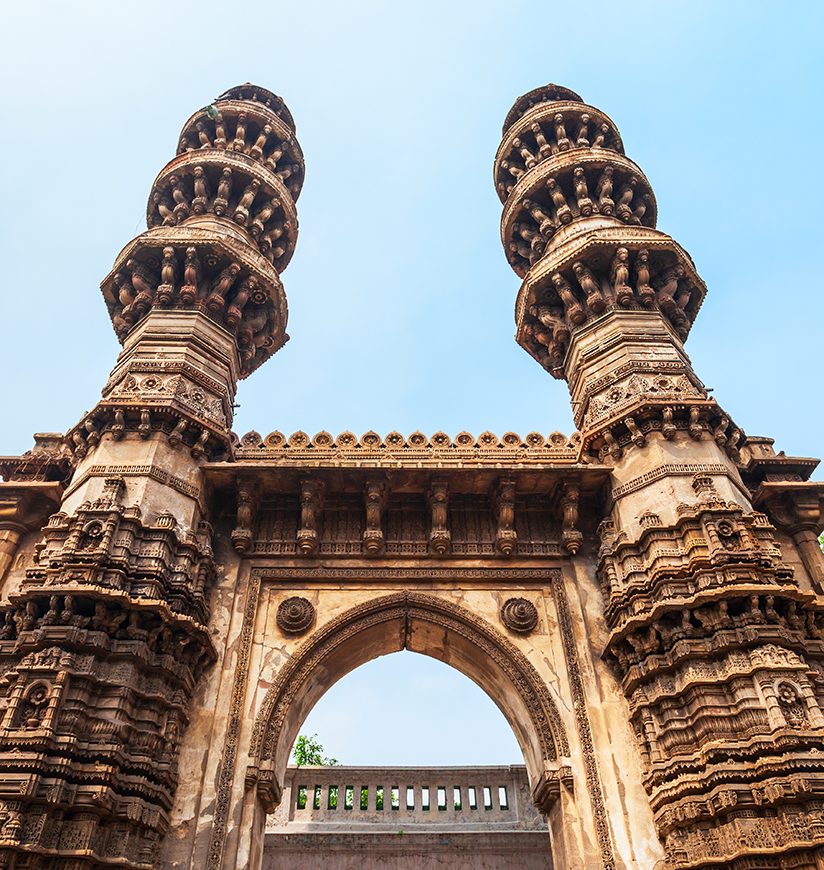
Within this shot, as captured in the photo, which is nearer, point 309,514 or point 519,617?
point 519,617

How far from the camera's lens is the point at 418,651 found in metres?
9.11

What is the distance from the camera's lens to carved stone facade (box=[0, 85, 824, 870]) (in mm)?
6410

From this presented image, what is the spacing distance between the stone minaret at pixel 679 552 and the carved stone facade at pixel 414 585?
0.03 metres

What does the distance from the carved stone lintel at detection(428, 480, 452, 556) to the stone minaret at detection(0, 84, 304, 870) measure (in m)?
2.74

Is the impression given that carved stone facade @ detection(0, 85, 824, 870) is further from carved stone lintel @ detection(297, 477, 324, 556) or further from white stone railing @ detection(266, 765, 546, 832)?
white stone railing @ detection(266, 765, 546, 832)

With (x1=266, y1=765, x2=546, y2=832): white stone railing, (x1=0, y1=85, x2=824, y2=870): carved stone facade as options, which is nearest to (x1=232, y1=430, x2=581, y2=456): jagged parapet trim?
(x1=0, y1=85, x2=824, y2=870): carved stone facade

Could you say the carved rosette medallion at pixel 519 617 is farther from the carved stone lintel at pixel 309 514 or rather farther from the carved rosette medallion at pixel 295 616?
the carved stone lintel at pixel 309 514

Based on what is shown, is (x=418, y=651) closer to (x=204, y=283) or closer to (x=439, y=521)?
(x=439, y=521)

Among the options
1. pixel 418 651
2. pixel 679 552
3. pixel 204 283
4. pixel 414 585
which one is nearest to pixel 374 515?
pixel 414 585

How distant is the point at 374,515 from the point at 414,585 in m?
0.99

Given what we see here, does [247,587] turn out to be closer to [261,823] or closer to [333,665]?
[333,665]

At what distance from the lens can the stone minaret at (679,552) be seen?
20.3 feet

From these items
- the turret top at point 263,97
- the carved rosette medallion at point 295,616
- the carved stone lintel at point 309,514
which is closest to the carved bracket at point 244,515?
the carved stone lintel at point 309,514

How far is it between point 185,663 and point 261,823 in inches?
70.7
